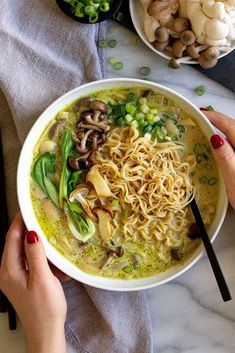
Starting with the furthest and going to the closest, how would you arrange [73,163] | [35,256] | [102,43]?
1. [102,43]
2. [73,163]
3. [35,256]

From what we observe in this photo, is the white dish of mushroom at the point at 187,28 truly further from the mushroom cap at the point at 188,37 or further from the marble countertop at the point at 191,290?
the marble countertop at the point at 191,290

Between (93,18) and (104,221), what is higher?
(93,18)

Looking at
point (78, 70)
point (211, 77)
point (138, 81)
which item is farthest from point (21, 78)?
point (211, 77)

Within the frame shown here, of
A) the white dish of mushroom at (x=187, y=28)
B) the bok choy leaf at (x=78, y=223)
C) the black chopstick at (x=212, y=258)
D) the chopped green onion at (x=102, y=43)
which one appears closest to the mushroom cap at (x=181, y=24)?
the white dish of mushroom at (x=187, y=28)

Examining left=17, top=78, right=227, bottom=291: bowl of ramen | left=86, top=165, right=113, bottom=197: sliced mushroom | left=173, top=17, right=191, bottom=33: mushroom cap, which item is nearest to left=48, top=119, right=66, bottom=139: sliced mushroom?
left=17, top=78, right=227, bottom=291: bowl of ramen

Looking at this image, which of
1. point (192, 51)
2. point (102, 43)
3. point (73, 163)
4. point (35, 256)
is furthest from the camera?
point (102, 43)

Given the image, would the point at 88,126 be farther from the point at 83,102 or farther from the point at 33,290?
the point at 33,290

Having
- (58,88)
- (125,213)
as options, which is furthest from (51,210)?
(58,88)

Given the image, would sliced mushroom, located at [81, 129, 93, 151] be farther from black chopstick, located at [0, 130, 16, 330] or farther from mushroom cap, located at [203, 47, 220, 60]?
mushroom cap, located at [203, 47, 220, 60]

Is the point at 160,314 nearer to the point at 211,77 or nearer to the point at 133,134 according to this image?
the point at 133,134
